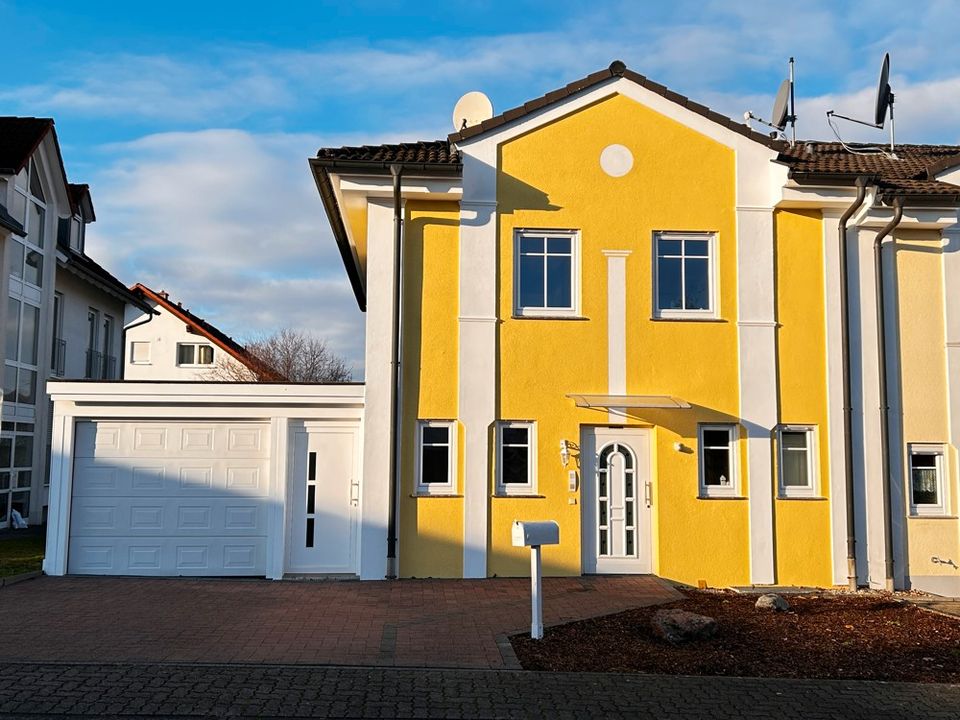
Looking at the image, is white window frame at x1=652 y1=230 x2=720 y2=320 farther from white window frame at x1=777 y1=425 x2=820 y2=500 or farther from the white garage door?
the white garage door

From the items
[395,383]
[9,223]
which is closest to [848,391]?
[395,383]

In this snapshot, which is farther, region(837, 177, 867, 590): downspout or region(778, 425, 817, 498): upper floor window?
region(778, 425, 817, 498): upper floor window

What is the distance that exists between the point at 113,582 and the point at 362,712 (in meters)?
6.73

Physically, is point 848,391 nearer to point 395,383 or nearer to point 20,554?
point 395,383

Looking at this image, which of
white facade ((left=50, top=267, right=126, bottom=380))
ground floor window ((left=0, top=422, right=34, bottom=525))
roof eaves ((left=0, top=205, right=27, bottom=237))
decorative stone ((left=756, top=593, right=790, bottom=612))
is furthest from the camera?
white facade ((left=50, top=267, right=126, bottom=380))

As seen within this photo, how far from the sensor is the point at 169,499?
42.2 feet

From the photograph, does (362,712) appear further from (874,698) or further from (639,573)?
(639,573)

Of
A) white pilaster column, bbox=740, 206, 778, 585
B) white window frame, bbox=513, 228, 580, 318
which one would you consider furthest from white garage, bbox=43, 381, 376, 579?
white pilaster column, bbox=740, 206, 778, 585

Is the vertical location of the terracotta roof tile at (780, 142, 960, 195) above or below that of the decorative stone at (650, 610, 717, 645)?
above

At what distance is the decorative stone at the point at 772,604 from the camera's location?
10.6 metres

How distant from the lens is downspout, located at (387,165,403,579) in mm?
12352

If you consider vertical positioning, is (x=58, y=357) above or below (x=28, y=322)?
below

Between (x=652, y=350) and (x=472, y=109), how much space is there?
16.1 ft

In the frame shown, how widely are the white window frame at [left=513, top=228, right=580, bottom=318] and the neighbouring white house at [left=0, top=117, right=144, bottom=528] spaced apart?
10.6 m
